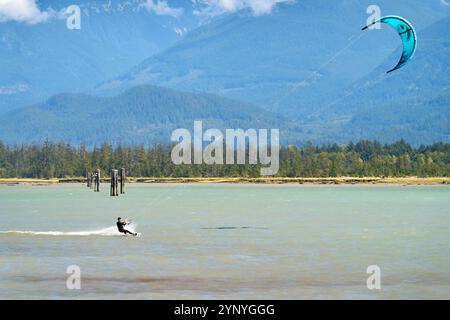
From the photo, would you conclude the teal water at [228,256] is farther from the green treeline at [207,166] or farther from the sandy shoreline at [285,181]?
the green treeline at [207,166]

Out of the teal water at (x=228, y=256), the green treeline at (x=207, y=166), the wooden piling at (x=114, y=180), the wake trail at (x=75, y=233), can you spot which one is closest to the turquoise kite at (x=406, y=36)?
the teal water at (x=228, y=256)

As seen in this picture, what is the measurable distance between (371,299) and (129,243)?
17.2 metres

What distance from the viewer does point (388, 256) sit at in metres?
38.5

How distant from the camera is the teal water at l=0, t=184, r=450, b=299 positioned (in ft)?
99.1

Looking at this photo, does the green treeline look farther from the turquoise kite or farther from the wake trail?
the turquoise kite

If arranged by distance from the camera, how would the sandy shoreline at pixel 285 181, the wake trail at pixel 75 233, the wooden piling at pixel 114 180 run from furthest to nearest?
the sandy shoreline at pixel 285 181 < the wooden piling at pixel 114 180 < the wake trail at pixel 75 233

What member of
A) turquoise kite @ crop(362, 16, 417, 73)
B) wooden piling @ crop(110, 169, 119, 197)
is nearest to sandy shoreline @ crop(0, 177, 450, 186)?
wooden piling @ crop(110, 169, 119, 197)

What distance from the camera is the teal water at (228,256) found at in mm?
30203

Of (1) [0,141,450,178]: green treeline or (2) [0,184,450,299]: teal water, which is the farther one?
(1) [0,141,450,178]: green treeline

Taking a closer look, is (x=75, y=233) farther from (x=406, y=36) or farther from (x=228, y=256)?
(x=406, y=36)

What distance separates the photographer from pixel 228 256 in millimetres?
38500

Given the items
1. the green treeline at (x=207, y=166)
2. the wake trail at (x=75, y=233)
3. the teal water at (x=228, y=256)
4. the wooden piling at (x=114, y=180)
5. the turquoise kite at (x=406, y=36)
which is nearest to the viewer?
the teal water at (x=228, y=256)
